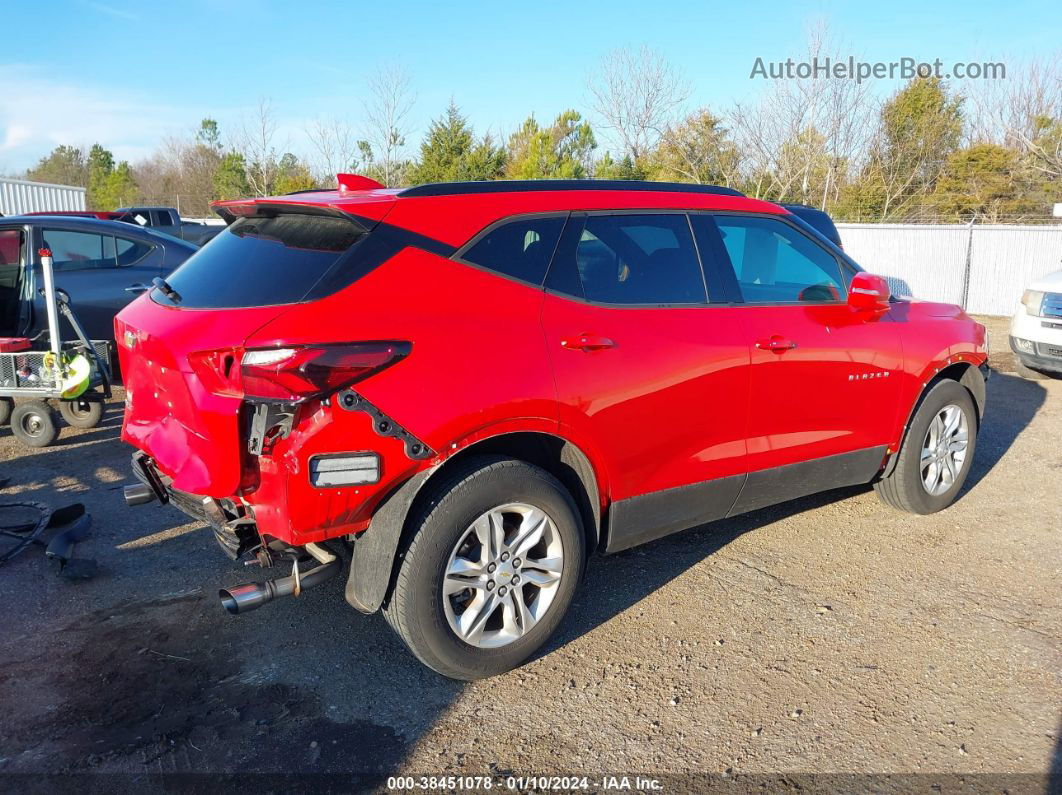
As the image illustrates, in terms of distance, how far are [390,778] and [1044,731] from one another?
237cm

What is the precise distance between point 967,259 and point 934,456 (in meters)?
14.3

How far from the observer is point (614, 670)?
3414 millimetres

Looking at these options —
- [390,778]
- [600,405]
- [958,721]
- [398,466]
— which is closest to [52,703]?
[390,778]

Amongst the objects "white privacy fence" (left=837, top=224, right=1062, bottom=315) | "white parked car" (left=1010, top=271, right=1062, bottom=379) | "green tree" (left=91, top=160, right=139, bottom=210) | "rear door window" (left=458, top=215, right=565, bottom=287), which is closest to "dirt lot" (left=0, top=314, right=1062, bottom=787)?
"rear door window" (left=458, top=215, right=565, bottom=287)

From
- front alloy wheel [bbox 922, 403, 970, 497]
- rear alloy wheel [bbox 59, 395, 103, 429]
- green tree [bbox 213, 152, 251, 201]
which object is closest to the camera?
front alloy wheel [bbox 922, 403, 970, 497]

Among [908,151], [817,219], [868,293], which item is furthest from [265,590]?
[908,151]

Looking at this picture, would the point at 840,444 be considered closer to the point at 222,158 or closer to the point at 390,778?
the point at 390,778

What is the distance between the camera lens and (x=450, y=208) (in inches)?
129

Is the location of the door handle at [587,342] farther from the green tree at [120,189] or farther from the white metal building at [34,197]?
the green tree at [120,189]

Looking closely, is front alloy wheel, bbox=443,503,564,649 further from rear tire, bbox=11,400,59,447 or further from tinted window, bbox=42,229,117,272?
tinted window, bbox=42,229,117,272

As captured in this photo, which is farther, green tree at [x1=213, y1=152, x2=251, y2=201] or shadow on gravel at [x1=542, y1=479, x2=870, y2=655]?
green tree at [x1=213, y1=152, x2=251, y2=201]

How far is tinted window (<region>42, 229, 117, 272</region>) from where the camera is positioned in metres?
7.32

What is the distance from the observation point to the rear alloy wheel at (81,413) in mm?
6902


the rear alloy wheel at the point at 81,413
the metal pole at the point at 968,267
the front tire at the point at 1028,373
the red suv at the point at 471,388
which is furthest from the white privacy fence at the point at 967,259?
the rear alloy wheel at the point at 81,413
